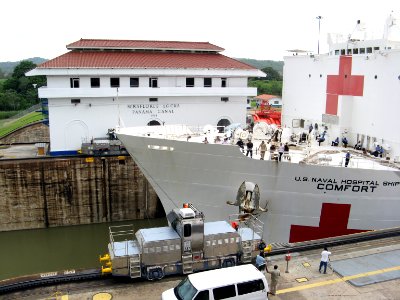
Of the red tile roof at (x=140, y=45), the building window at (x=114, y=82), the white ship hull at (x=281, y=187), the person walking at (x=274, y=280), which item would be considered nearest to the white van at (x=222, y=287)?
the person walking at (x=274, y=280)

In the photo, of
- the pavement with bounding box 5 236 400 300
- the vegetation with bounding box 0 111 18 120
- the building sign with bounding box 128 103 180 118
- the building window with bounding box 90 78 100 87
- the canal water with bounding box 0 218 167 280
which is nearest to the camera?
the pavement with bounding box 5 236 400 300

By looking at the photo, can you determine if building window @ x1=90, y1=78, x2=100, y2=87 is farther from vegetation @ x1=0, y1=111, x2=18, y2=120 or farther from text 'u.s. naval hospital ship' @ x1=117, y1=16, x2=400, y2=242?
vegetation @ x1=0, y1=111, x2=18, y2=120

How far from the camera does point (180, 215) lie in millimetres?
8891

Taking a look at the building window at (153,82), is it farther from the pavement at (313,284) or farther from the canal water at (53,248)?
the pavement at (313,284)

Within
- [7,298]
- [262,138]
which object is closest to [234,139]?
[262,138]

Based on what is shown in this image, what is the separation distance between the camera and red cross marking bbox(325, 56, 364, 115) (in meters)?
14.7

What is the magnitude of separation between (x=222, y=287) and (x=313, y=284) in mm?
2661

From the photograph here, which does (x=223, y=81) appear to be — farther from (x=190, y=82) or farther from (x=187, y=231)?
(x=187, y=231)

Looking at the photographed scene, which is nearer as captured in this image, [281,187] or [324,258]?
[324,258]

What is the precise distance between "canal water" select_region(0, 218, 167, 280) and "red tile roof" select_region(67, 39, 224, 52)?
9.90m

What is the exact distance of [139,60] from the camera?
73.7 ft

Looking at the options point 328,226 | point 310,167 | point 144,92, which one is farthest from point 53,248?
point 310,167

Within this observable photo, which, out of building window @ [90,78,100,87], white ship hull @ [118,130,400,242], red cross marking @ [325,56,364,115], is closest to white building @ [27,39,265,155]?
building window @ [90,78,100,87]

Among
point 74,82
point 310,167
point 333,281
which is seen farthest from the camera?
point 74,82
